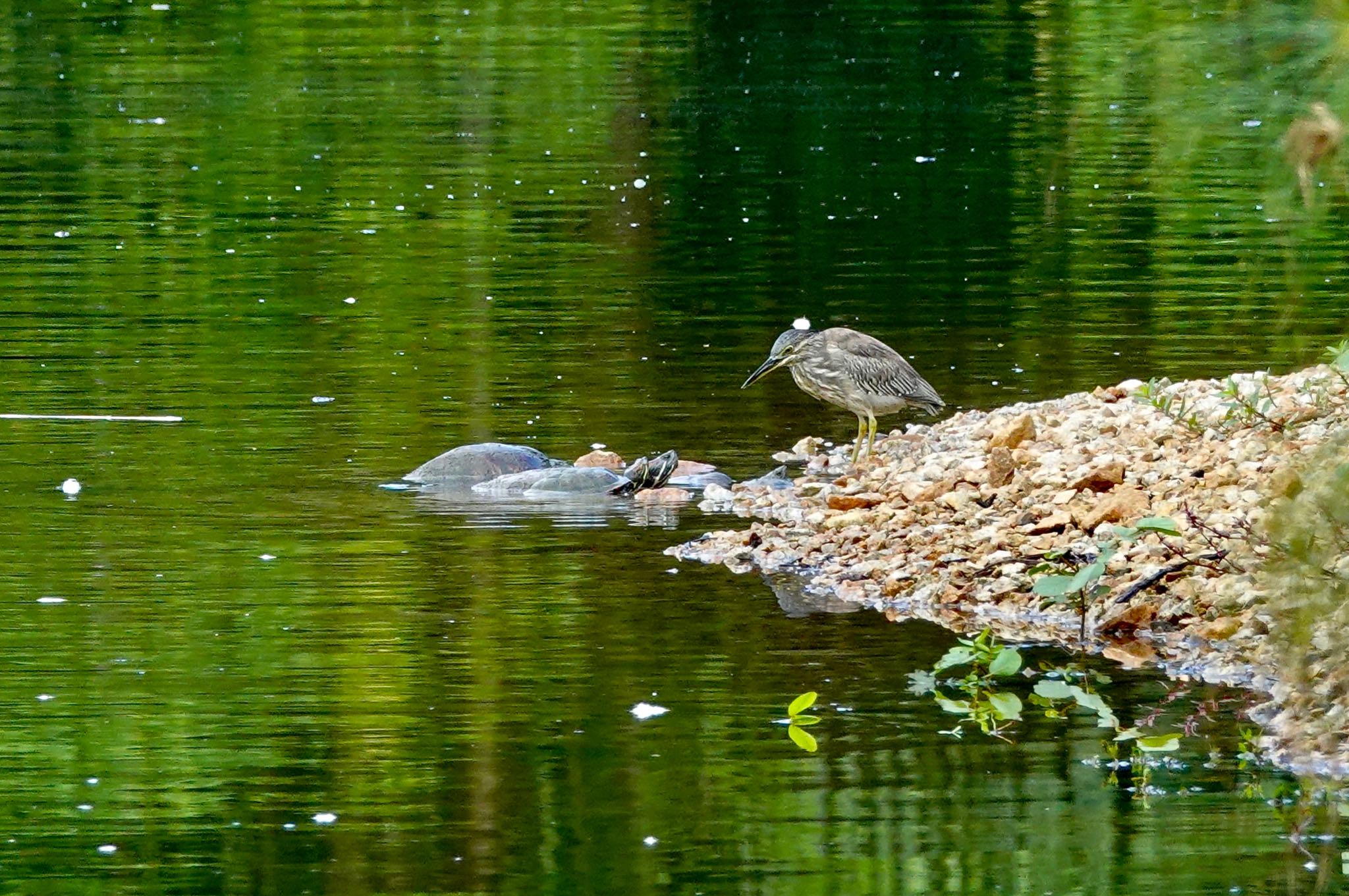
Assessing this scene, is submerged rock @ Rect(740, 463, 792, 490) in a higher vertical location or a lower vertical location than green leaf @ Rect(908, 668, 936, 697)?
higher

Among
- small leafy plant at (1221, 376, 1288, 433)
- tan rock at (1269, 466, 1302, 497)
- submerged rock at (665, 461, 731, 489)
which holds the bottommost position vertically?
submerged rock at (665, 461, 731, 489)

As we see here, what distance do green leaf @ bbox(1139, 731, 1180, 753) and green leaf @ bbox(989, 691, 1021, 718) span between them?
1.49 ft

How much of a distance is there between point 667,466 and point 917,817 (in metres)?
4.74

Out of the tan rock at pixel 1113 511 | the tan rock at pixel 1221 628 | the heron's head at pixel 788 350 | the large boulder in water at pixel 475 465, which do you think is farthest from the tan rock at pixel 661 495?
the tan rock at pixel 1221 628

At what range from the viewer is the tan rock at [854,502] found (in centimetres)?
1088

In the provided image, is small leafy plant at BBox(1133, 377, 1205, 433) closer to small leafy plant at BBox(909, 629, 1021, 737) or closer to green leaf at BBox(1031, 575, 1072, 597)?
green leaf at BBox(1031, 575, 1072, 597)

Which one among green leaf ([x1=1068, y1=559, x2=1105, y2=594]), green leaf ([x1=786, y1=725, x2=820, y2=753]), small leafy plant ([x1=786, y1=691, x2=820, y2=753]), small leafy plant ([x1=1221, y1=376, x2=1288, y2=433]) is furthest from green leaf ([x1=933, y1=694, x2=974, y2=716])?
small leafy plant ([x1=1221, y1=376, x2=1288, y2=433])

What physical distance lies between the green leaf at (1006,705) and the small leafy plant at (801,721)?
2.01 ft

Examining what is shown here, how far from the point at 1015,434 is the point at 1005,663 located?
3.01 meters

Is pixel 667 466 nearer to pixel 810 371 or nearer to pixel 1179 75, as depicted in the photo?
pixel 810 371

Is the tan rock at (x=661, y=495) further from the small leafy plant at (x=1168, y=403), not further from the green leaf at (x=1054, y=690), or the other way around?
the green leaf at (x=1054, y=690)

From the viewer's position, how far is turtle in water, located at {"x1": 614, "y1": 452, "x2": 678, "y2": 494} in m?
11.6

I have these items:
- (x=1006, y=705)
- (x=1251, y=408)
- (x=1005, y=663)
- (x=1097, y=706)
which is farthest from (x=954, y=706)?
(x=1251, y=408)

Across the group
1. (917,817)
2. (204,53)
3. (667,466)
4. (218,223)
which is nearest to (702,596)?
(667,466)
